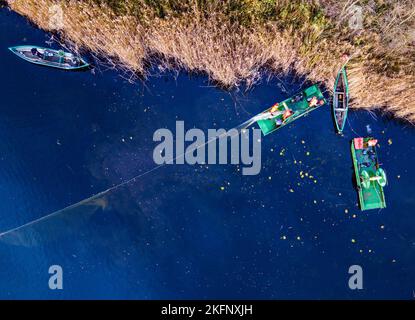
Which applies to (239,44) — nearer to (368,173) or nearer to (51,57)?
(368,173)

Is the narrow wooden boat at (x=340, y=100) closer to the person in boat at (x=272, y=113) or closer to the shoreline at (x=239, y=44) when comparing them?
the shoreline at (x=239, y=44)

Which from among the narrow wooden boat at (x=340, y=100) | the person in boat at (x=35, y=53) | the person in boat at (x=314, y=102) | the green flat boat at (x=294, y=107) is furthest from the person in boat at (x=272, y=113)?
the person in boat at (x=35, y=53)

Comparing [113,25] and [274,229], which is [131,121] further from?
[274,229]

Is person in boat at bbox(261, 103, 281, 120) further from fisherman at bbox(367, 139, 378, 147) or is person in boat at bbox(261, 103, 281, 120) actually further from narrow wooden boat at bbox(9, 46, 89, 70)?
narrow wooden boat at bbox(9, 46, 89, 70)

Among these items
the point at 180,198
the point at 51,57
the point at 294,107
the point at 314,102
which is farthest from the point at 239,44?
the point at 51,57

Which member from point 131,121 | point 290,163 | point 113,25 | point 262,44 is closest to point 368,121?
point 290,163
